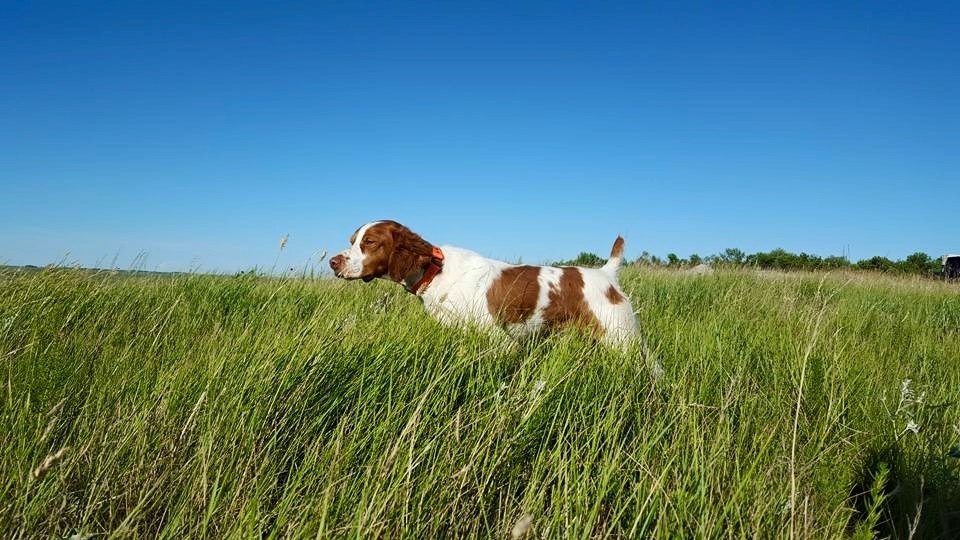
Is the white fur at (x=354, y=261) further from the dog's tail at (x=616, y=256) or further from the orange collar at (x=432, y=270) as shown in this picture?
the dog's tail at (x=616, y=256)

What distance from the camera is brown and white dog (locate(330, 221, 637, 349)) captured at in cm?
506

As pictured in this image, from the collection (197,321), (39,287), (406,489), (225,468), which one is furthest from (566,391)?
(39,287)

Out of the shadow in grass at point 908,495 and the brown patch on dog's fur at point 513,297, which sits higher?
the brown patch on dog's fur at point 513,297

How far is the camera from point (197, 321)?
413cm

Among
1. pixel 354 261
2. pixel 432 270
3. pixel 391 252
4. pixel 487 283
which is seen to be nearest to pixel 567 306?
pixel 487 283

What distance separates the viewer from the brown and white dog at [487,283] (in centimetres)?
506

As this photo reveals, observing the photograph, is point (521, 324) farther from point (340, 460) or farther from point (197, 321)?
point (340, 460)

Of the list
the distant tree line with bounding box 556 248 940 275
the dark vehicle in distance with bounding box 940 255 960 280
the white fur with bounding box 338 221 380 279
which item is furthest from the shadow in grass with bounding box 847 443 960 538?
the dark vehicle in distance with bounding box 940 255 960 280

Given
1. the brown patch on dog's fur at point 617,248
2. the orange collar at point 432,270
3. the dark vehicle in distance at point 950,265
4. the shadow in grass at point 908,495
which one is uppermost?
the dark vehicle in distance at point 950,265

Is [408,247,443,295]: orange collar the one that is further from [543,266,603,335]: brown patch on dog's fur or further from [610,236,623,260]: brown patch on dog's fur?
[610,236,623,260]: brown patch on dog's fur

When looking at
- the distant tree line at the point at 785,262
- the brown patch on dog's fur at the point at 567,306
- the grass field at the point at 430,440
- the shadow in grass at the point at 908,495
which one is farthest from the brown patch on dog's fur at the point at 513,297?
the distant tree line at the point at 785,262

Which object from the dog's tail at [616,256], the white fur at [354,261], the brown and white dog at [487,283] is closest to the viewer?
the brown and white dog at [487,283]

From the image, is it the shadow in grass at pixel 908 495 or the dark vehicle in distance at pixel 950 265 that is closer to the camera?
the shadow in grass at pixel 908 495

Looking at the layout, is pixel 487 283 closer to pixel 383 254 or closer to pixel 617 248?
pixel 383 254
